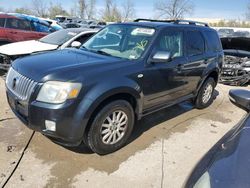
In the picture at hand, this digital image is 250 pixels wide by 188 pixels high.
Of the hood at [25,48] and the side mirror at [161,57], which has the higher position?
the side mirror at [161,57]

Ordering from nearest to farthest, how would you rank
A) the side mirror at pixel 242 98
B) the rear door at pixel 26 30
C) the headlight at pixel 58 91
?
the side mirror at pixel 242 98 → the headlight at pixel 58 91 → the rear door at pixel 26 30

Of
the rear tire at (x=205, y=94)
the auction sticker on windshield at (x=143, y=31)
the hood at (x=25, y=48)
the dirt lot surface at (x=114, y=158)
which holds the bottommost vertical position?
the dirt lot surface at (x=114, y=158)

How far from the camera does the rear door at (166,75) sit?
419 cm

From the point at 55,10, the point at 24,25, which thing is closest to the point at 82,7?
the point at 55,10

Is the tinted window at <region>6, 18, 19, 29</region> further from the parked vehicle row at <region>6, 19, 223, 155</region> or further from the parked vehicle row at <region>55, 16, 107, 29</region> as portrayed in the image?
the parked vehicle row at <region>55, 16, 107, 29</region>

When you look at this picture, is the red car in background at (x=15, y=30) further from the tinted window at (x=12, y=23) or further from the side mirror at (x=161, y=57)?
the side mirror at (x=161, y=57)

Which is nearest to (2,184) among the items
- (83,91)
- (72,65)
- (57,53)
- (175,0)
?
(83,91)

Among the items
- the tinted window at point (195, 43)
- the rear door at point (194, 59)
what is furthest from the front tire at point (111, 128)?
the tinted window at point (195, 43)

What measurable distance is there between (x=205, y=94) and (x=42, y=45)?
15.3 ft

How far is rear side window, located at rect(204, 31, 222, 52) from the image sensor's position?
5.83 m

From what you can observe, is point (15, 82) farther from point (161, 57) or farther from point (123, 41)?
point (161, 57)

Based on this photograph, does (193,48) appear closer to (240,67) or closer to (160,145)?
(160,145)

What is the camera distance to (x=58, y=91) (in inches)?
127

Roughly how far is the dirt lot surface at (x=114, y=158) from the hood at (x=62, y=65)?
1.11m
